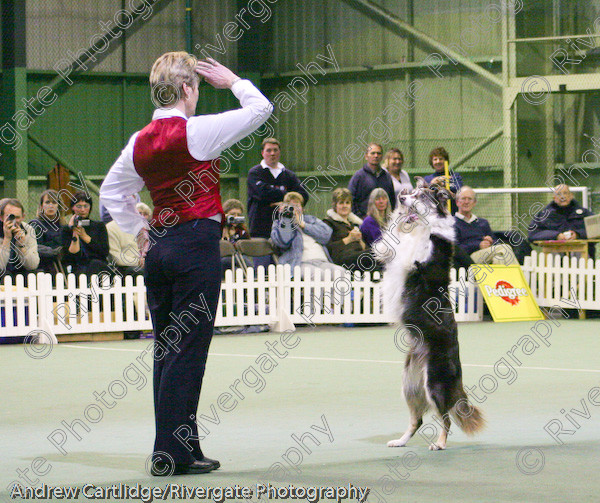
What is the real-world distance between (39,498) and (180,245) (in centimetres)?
117

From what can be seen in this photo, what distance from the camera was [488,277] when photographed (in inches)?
499

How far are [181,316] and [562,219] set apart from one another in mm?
9491

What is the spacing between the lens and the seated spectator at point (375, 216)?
39.2ft

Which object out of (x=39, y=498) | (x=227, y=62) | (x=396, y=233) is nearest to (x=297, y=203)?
(x=396, y=233)

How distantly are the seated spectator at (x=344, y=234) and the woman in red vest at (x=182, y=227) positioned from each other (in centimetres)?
755

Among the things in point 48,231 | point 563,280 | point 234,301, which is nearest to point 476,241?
point 563,280

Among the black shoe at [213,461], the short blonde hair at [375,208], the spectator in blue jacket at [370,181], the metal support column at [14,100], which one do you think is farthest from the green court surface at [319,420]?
the metal support column at [14,100]

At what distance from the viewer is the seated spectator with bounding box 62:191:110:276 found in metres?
11.0

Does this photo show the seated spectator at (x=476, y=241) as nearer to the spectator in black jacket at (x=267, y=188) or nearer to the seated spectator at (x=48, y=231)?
the spectator in black jacket at (x=267, y=188)

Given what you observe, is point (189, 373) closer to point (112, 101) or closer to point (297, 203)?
point (297, 203)

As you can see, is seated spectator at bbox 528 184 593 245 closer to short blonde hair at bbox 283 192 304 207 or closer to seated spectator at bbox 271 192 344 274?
seated spectator at bbox 271 192 344 274

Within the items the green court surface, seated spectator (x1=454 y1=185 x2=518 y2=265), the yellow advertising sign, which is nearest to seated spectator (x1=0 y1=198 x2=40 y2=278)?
the green court surface

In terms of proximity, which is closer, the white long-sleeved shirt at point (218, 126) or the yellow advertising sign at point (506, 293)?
the white long-sleeved shirt at point (218, 126)

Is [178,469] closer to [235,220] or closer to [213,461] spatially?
[213,461]
